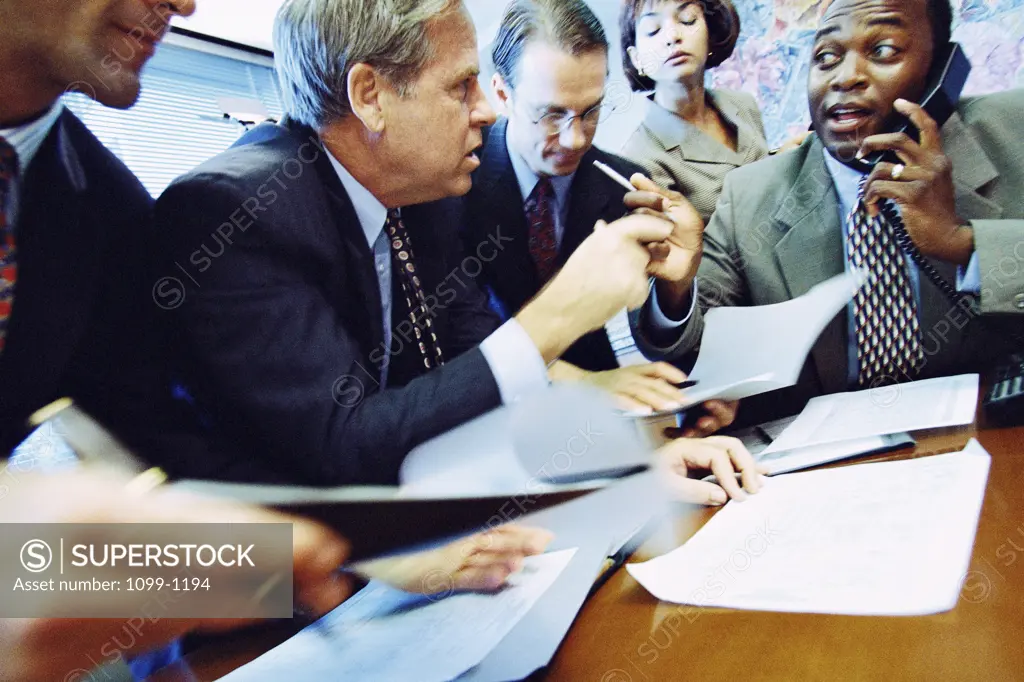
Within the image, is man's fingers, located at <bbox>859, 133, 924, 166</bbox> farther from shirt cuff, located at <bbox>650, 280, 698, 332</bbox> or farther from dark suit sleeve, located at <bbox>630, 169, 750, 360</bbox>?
shirt cuff, located at <bbox>650, 280, 698, 332</bbox>

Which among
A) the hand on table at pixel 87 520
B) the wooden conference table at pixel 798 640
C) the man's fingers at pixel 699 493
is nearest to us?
the wooden conference table at pixel 798 640

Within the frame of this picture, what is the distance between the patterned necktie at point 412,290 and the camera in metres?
0.61

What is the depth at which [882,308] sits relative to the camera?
2.48 ft

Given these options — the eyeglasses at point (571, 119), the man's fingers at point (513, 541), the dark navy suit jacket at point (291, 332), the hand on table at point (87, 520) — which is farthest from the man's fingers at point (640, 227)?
the hand on table at point (87, 520)

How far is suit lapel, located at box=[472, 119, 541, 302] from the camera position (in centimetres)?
64

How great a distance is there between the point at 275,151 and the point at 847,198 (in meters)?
0.68

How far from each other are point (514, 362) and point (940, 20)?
631mm

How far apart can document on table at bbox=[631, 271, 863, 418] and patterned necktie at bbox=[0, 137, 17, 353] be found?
0.69 meters

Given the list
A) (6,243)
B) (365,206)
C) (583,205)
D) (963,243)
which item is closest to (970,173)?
(963,243)

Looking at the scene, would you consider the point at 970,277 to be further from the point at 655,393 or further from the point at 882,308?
the point at 655,393

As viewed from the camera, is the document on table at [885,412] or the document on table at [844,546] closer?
the document on table at [844,546]

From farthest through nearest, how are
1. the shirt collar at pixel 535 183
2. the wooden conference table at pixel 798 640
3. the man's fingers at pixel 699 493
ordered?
the shirt collar at pixel 535 183, the man's fingers at pixel 699 493, the wooden conference table at pixel 798 640

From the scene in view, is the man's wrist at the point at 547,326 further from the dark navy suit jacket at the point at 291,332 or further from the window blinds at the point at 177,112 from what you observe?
the window blinds at the point at 177,112

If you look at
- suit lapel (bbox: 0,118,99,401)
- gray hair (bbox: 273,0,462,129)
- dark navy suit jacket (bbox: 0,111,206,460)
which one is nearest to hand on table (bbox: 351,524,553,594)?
dark navy suit jacket (bbox: 0,111,206,460)
